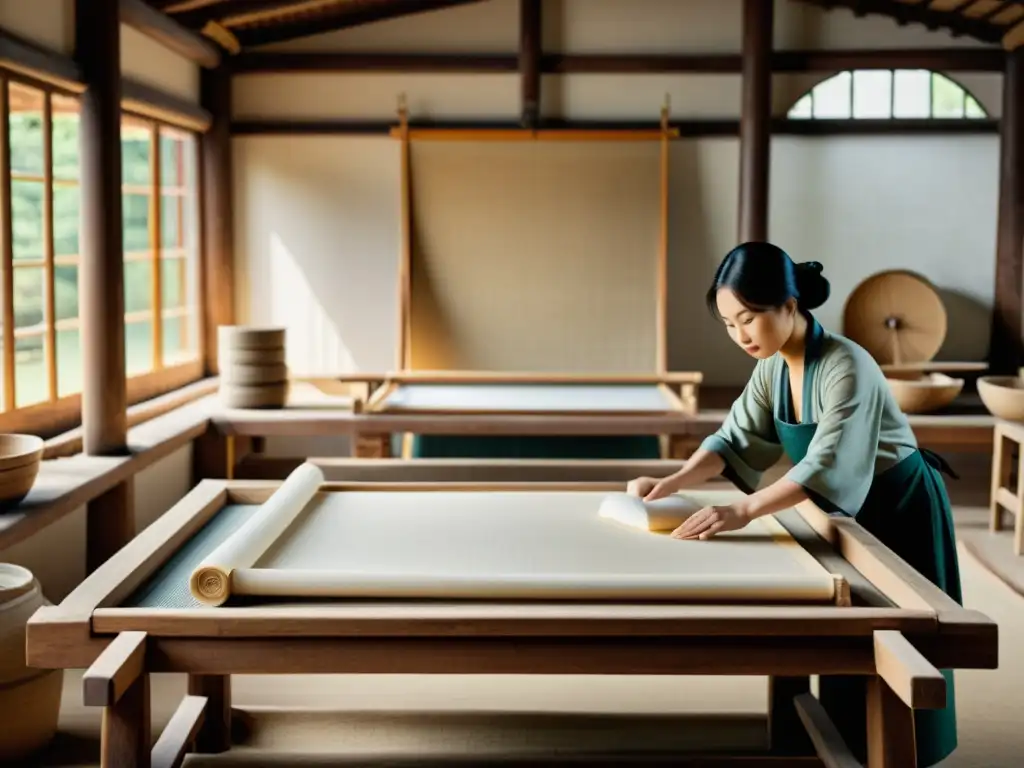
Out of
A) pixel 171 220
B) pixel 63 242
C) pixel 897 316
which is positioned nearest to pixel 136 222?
pixel 171 220

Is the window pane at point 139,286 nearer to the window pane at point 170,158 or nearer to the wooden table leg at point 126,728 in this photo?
the window pane at point 170,158

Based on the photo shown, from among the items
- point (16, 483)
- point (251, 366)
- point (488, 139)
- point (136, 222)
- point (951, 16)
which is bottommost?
point (16, 483)

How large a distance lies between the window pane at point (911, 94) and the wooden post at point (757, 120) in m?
0.96

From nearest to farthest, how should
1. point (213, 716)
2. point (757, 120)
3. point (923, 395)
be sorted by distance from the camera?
1. point (213, 716)
2. point (923, 395)
3. point (757, 120)

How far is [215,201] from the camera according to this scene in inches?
266

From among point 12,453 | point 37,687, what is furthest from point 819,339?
point 12,453

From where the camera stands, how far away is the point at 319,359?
22.9 feet

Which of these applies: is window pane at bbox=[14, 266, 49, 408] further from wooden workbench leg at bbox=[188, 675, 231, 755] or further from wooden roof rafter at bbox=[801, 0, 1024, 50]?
wooden roof rafter at bbox=[801, 0, 1024, 50]

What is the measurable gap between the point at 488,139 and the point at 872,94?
7.55 feet

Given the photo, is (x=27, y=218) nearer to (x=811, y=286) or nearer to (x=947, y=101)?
(x=811, y=286)

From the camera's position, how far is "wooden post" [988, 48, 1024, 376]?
650 cm

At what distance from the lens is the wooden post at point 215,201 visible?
6.76 meters

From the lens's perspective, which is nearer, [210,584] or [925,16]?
[210,584]

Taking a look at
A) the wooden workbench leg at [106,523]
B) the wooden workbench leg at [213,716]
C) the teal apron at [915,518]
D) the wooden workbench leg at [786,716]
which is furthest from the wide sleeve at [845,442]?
the wooden workbench leg at [106,523]
